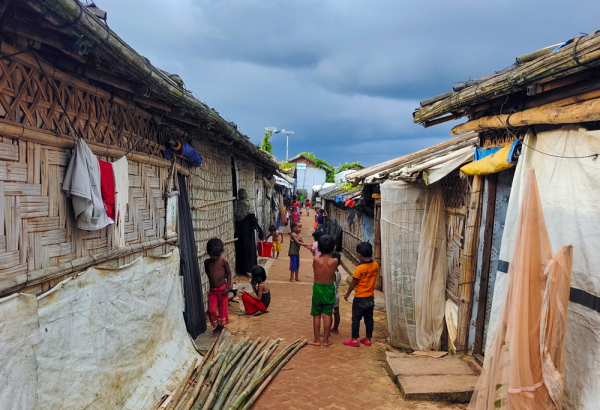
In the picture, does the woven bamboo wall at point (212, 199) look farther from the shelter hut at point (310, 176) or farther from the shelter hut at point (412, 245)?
the shelter hut at point (310, 176)

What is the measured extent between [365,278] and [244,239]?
5576 mm

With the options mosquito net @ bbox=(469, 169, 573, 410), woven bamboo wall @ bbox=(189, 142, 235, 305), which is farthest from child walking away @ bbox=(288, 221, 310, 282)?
mosquito net @ bbox=(469, 169, 573, 410)

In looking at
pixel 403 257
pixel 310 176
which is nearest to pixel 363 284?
pixel 403 257

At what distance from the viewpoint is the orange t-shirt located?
6.46 m

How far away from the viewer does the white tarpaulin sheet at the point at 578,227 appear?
10.2 ft

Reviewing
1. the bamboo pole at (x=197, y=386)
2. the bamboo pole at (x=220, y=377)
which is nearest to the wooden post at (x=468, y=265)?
the bamboo pole at (x=220, y=377)

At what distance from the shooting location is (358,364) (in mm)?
5895

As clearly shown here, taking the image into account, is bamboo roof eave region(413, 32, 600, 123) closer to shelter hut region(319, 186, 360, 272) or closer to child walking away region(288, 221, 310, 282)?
child walking away region(288, 221, 310, 282)

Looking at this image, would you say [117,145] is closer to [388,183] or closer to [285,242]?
[388,183]

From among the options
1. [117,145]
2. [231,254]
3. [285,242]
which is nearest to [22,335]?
[117,145]

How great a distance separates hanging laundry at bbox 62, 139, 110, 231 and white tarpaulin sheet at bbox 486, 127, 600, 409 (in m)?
3.96

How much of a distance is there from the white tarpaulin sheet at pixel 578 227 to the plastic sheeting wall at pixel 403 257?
2707mm

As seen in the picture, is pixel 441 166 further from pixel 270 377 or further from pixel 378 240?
pixel 378 240

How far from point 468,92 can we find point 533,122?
40.9 inches
